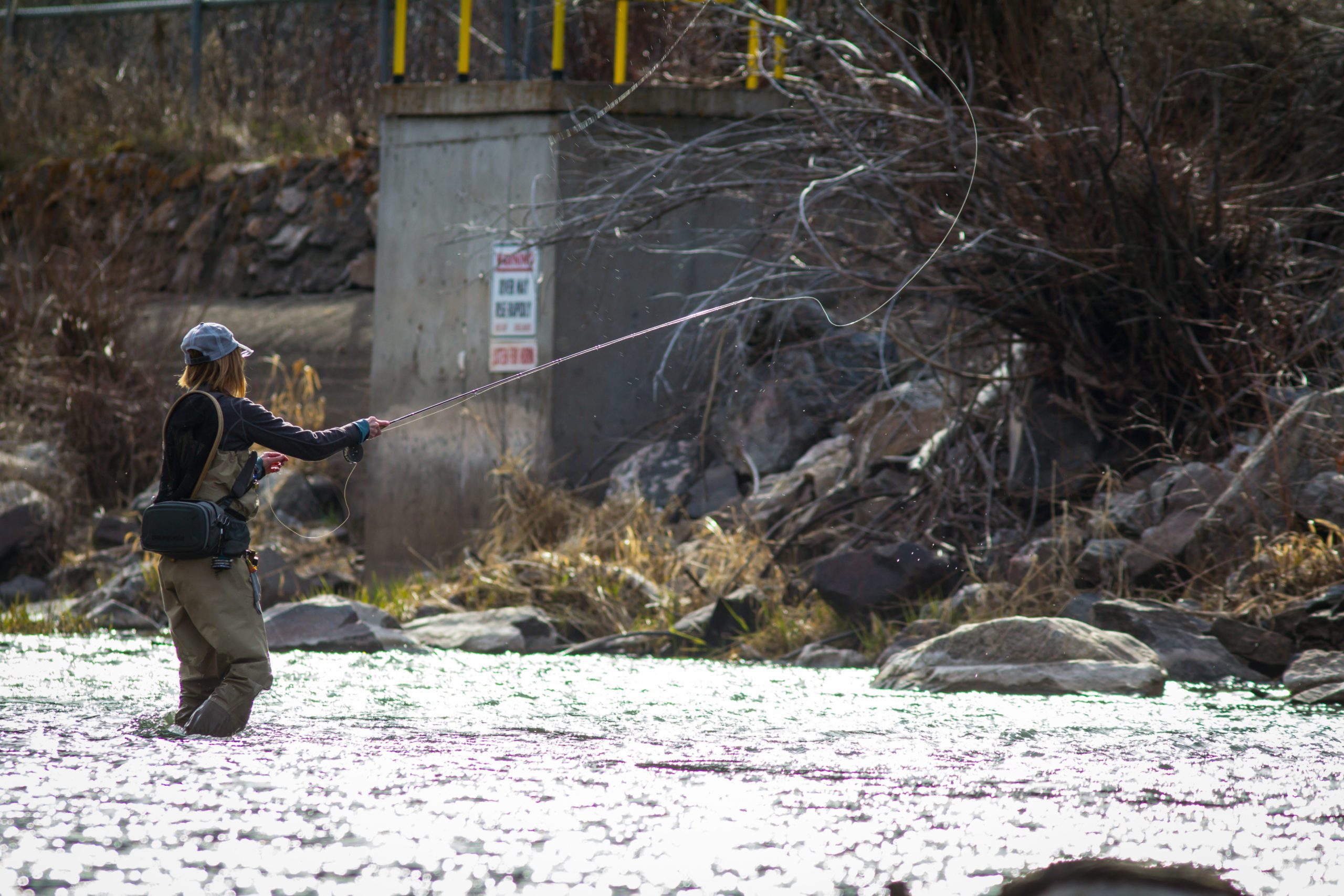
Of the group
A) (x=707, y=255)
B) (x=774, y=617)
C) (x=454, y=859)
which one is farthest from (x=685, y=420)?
(x=454, y=859)

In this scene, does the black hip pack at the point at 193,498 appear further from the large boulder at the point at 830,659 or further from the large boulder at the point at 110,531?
the large boulder at the point at 110,531

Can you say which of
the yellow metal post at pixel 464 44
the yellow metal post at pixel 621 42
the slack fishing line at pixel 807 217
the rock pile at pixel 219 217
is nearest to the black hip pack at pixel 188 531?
the slack fishing line at pixel 807 217

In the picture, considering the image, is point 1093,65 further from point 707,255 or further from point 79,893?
point 79,893

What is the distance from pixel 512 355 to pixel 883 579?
355 centimetres

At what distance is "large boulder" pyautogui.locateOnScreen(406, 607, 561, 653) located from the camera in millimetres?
8133

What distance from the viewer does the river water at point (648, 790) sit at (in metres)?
3.17

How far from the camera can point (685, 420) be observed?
10781 mm

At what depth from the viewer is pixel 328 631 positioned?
311 inches

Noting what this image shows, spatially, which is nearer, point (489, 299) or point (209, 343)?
point (209, 343)

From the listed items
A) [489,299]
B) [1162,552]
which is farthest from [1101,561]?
[489,299]

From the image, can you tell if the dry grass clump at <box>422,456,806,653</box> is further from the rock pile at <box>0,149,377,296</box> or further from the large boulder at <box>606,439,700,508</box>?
the rock pile at <box>0,149,377,296</box>

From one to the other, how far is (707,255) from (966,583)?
3.45 metres

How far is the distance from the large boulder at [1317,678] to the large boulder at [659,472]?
14.6 feet

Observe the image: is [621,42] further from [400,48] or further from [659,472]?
[659,472]
